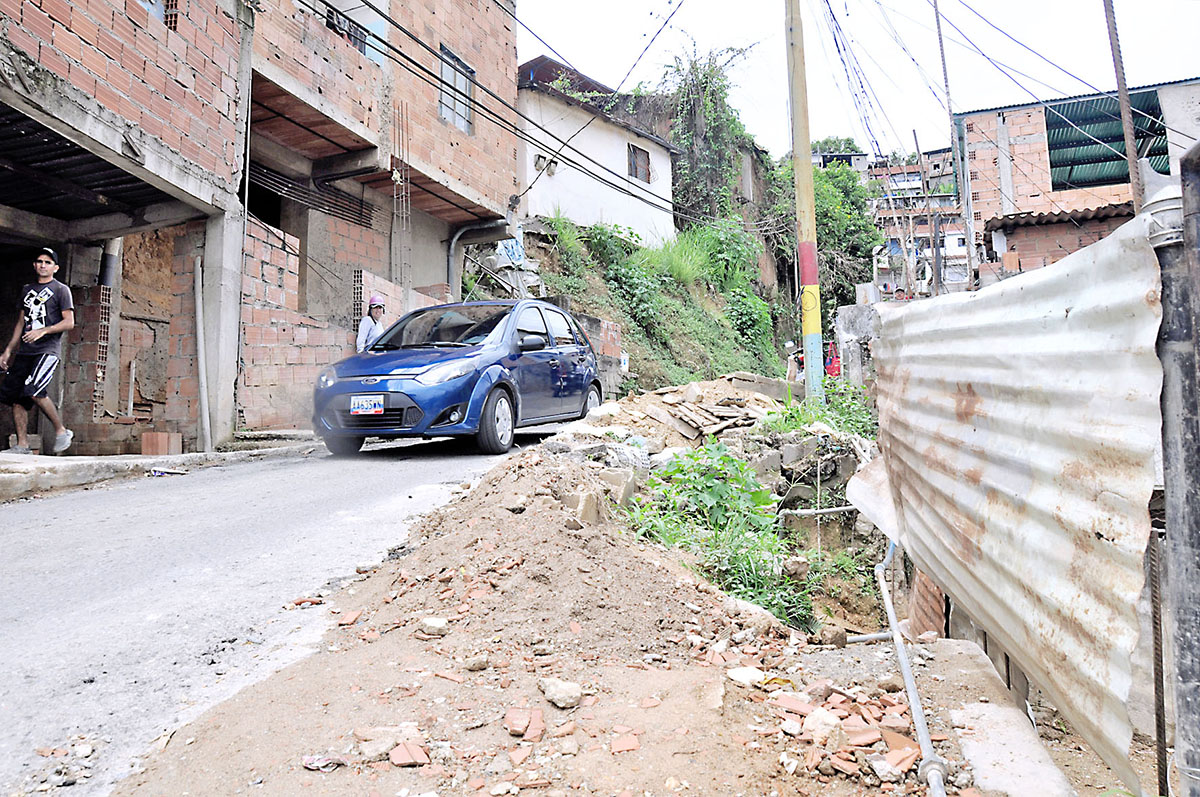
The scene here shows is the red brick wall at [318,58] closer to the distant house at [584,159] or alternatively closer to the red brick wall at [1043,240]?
the distant house at [584,159]

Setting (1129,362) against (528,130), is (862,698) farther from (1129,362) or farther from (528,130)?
(528,130)

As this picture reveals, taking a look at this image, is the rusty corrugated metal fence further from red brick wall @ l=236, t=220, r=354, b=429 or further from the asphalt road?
red brick wall @ l=236, t=220, r=354, b=429

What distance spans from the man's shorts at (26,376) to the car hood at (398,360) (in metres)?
2.69

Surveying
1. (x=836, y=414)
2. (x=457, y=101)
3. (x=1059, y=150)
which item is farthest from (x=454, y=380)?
(x=1059, y=150)

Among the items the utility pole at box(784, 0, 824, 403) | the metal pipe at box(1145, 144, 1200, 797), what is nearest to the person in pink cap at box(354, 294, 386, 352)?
the utility pole at box(784, 0, 824, 403)

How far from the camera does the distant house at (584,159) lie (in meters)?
19.5

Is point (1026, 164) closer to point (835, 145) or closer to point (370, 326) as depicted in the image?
point (370, 326)

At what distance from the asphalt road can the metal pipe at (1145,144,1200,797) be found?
7.80 feet

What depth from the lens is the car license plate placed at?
6.81m

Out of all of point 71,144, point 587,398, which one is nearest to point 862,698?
point 587,398

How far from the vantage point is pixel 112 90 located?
717cm

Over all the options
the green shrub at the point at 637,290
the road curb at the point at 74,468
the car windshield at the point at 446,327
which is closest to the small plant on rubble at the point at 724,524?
the car windshield at the point at 446,327

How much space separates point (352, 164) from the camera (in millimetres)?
11602

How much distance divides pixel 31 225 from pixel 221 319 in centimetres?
259
